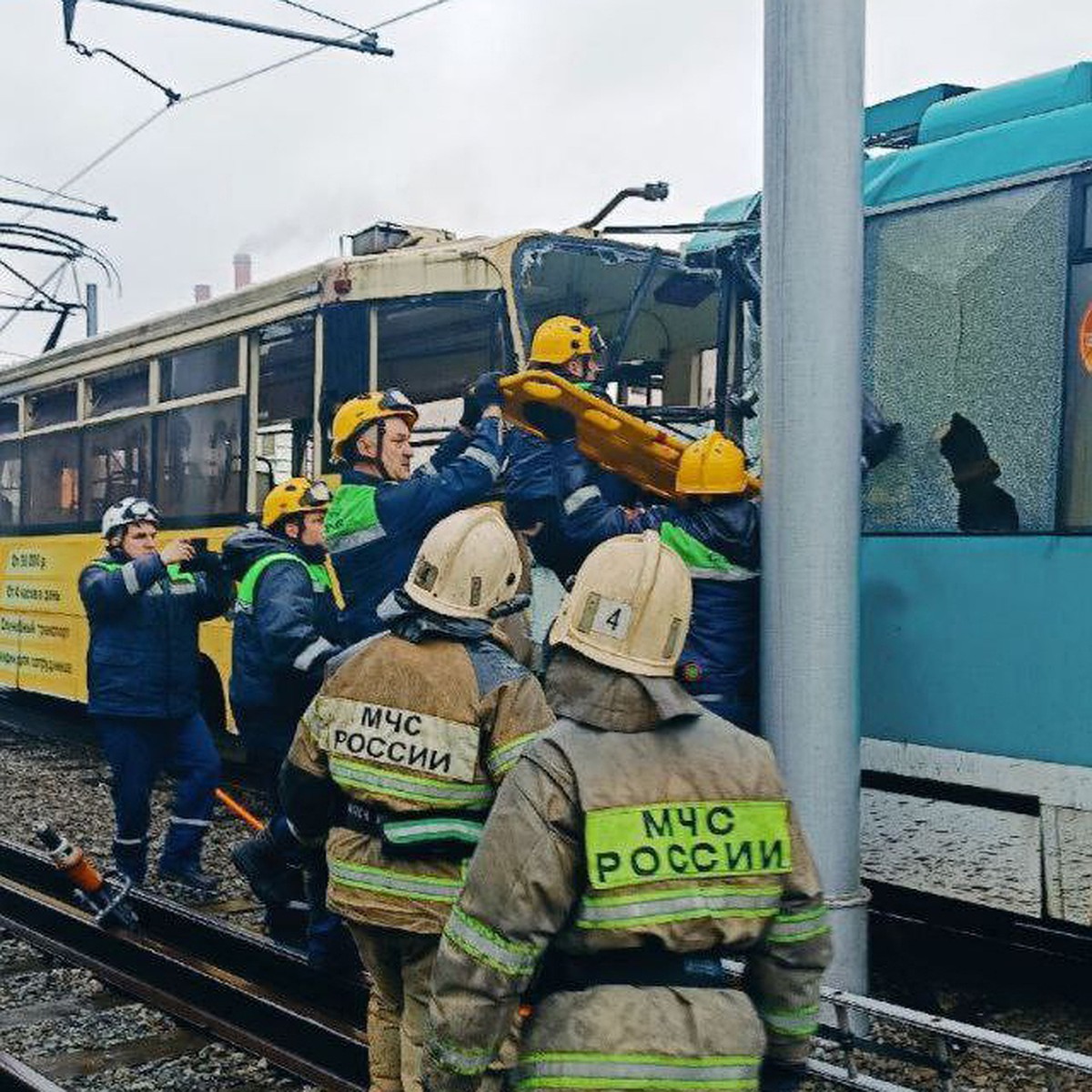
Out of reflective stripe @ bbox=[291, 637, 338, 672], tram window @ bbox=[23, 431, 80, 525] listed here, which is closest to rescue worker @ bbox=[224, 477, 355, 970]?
reflective stripe @ bbox=[291, 637, 338, 672]

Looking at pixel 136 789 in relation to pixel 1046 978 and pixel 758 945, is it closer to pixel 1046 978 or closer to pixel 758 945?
pixel 1046 978

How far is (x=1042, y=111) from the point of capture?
5262mm

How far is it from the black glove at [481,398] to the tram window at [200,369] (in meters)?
3.86

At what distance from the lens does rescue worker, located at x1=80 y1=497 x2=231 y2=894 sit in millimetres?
6844

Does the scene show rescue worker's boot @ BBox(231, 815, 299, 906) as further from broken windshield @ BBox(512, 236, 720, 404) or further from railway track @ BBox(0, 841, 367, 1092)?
broken windshield @ BBox(512, 236, 720, 404)

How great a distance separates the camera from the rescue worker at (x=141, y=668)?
6.84m

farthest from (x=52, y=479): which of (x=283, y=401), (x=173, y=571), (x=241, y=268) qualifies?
(x=241, y=268)

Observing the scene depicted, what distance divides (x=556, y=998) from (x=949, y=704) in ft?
10.1

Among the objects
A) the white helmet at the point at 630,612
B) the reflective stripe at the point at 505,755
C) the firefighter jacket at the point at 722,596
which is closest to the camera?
the white helmet at the point at 630,612

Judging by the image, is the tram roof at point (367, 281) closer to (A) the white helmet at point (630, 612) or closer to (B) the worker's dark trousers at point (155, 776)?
(B) the worker's dark trousers at point (155, 776)

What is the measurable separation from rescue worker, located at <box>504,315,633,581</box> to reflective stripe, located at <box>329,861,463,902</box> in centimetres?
230

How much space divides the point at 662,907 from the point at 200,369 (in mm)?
7826

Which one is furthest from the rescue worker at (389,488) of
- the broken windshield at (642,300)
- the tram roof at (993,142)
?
the broken windshield at (642,300)

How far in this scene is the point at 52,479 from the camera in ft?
39.3
